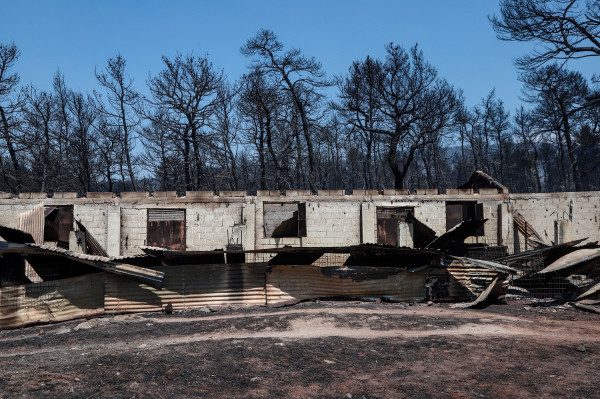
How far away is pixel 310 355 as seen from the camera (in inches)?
332

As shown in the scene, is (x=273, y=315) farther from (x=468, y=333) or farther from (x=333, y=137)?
(x=333, y=137)

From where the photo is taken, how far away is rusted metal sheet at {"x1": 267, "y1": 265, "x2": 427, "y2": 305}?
43.7ft

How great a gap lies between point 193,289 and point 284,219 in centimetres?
737

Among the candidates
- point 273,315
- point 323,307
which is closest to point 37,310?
point 273,315

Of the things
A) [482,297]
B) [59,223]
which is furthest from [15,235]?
[482,297]

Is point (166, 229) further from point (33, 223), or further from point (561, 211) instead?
point (561, 211)

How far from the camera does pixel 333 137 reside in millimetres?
41781

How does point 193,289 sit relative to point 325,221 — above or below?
below

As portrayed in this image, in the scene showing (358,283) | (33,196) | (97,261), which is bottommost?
(358,283)

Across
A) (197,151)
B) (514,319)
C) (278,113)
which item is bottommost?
(514,319)

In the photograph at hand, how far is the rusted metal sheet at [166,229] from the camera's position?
18469 mm

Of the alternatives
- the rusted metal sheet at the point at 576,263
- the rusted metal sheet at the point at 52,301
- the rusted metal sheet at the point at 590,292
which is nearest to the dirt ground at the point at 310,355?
the rusted metal sheet at the point at 52,301

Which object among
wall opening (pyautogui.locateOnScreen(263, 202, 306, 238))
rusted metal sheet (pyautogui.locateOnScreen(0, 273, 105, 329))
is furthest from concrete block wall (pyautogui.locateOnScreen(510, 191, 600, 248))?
rusted metal sheet (pyautogui.locateOnScreen(0, 273, 105, 329))

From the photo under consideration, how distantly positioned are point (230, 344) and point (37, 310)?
210 inches
